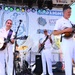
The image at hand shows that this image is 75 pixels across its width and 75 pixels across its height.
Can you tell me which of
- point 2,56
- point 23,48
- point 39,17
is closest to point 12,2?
point 39,17

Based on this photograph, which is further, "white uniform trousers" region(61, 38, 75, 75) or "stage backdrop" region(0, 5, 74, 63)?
"stage backdrop" region(0, 5, 74, 63)

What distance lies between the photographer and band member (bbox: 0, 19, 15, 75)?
3637 millimetres

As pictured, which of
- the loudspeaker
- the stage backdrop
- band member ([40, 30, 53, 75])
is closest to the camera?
band member ([40, 30, 53, 75])

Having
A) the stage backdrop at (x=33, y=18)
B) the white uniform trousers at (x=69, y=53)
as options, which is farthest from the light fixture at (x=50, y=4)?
the white uniform trousers at (x=69, y=53)

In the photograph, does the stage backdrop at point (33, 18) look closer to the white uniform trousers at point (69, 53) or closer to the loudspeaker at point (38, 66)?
the loudspeaker at point (38, 66)

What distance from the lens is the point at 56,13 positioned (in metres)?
7.25

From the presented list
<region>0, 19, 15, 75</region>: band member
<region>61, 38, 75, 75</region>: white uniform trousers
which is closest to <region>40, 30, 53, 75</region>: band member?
<region>0, 19, 15, 75</region>: band member

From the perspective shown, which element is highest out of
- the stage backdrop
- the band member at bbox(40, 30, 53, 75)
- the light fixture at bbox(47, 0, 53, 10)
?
the light fixture at bbox(47, 0, 53, 10)

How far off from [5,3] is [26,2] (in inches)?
27.9

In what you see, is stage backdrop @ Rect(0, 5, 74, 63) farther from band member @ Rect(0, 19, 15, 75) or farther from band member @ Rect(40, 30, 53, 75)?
band member @ Rect(0, 19, 15, 75)

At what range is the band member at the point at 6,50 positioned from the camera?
3.64 meters

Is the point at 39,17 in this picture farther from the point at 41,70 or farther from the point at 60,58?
the point at 41,70

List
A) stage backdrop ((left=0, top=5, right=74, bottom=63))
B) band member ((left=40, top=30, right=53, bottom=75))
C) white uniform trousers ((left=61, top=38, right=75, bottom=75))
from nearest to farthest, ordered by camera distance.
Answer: white uniform trousers ((left=61, top=38, right=75, bottom=75)) → band member ((left=40, top=30, right=53, bottom=75)) → stage backdrop ((left=0, top=5, right=74, bottom=63))

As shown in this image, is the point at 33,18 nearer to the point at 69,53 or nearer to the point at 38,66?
the point at 38,66
